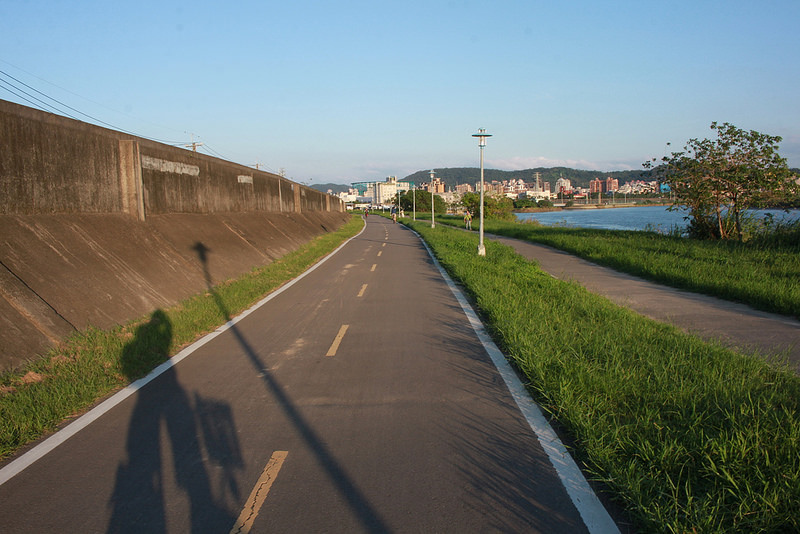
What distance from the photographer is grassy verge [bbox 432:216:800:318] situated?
11.0 metres

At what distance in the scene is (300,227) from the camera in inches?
1212

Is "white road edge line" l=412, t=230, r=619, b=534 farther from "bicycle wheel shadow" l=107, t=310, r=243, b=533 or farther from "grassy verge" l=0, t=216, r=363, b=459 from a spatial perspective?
"grassy verge" l=0, t=216, r=363, b=459

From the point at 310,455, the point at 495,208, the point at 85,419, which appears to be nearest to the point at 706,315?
the point at 310,455

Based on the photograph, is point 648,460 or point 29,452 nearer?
point 648,460

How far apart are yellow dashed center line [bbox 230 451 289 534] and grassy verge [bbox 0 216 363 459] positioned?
88.3 inches

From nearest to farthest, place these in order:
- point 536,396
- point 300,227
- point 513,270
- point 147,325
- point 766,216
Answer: point 536,396 < point 147,325 < point 513,270 < point 766,216 < point 300,227

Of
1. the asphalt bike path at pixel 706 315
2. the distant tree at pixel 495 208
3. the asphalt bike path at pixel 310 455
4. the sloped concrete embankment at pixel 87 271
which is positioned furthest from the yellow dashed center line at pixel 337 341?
the distant tree at pixel 495 208

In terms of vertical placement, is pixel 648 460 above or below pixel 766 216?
below

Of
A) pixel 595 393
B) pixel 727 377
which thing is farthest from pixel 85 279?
pixel 727 377

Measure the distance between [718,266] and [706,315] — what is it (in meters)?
5.71

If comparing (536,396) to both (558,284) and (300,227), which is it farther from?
(300,227)

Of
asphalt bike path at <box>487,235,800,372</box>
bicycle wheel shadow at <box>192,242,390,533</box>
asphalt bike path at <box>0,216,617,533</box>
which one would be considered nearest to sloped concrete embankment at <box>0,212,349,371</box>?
asphalt bike path at <box>0,216,617,533</box>

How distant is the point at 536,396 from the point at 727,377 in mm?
1983

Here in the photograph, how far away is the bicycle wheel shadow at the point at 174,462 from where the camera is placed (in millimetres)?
3445
